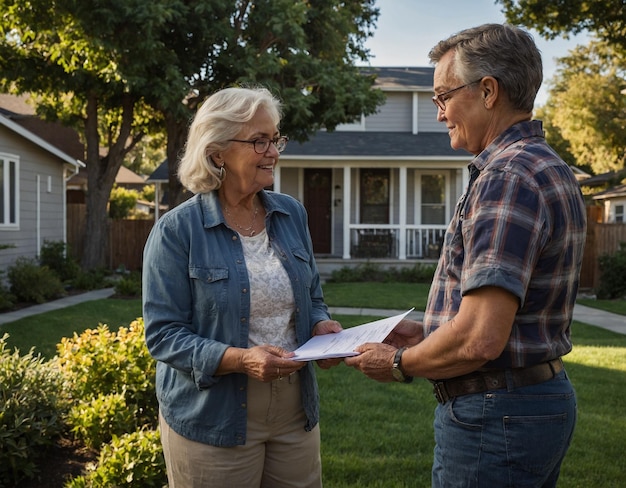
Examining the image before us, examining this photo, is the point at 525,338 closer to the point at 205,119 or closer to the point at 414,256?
the point at 205,119

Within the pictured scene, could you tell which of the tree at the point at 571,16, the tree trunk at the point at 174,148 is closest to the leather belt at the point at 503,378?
the tree at the point at 571,16

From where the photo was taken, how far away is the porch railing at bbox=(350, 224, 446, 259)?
2105cm

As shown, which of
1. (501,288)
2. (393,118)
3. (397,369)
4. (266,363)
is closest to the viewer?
(501,288)

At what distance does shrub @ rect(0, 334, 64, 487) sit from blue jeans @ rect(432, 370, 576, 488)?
3115 mm

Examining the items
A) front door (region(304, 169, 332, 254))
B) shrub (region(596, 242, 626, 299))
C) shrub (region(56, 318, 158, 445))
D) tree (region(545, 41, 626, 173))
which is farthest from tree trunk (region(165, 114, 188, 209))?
tree (region(545, 41, 626, 173))

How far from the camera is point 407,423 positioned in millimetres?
5766

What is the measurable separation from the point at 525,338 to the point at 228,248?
1206 millimetres

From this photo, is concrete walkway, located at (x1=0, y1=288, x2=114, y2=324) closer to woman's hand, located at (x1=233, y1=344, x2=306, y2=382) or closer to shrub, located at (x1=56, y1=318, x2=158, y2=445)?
shrub, located at (x1=56, y1=318, x2=158, y2=445)

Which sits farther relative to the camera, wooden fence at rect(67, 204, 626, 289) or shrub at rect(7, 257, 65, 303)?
wooden fence at rect(67, 204, 626, 289)

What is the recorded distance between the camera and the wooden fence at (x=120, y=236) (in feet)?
69.6

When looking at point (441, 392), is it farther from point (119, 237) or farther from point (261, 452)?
point (119, 237)

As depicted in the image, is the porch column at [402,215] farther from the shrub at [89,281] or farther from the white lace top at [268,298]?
the white lace top at [268,298]

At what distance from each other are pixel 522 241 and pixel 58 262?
16386 millimetres

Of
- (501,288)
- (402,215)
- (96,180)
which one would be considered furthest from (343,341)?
(402,215)
